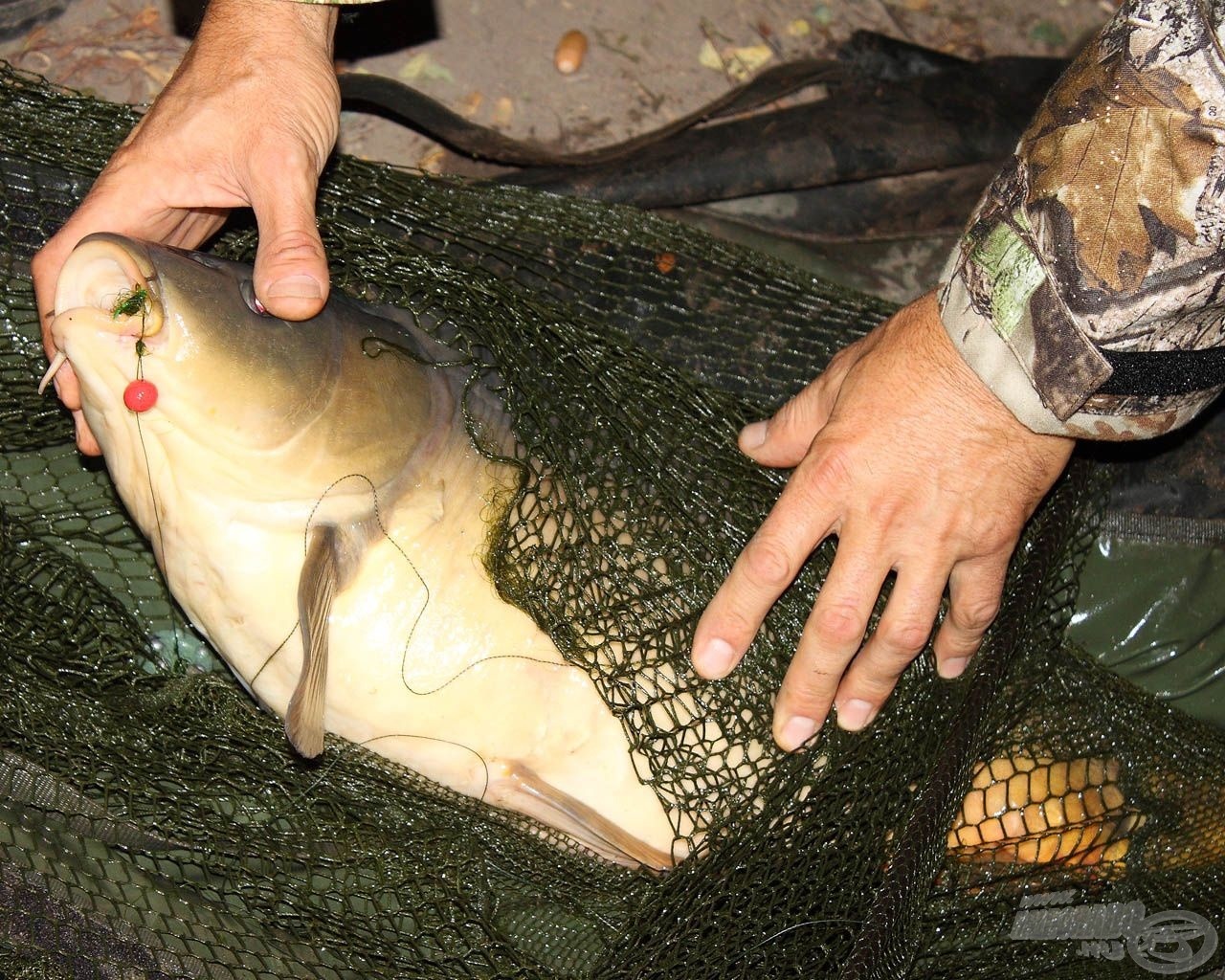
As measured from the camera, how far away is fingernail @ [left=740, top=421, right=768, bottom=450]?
2.31m

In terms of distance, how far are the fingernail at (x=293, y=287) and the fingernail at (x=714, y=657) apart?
943 mm

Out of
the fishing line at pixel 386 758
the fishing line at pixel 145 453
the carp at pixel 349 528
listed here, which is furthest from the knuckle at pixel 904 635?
the fishing line at pixel 145 453

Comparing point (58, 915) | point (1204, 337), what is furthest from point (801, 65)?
point (58, 915)

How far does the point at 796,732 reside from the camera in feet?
6.98

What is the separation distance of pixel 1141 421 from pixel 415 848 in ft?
5.18

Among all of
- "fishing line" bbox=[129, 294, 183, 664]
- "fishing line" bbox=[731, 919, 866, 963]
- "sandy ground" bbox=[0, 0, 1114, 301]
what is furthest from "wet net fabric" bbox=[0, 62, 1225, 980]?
"sandy ground" bbox=[0, 0, 1114, 301]

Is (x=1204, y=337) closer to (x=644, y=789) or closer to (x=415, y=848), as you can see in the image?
(x=644, y=789)

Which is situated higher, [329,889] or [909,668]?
[909,668]

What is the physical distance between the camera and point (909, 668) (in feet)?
7.39

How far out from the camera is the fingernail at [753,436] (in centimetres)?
231

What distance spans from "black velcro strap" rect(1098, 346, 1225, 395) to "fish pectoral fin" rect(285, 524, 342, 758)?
4.44 feet

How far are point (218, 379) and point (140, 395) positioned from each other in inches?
5.2

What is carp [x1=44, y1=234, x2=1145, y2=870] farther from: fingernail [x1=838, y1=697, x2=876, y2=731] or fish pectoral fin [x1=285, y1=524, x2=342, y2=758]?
fingernail [x1=838, y1=697, x2=876, y2=731]

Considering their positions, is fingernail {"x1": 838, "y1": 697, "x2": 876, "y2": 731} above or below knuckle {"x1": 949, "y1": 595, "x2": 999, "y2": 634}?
below
